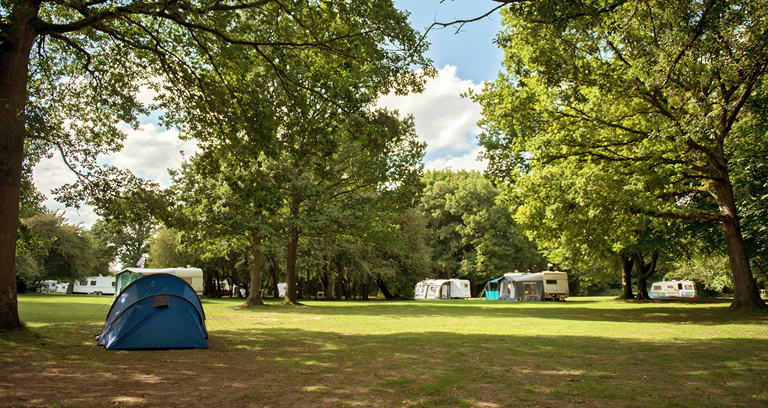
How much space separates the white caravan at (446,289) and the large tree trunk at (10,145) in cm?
3844

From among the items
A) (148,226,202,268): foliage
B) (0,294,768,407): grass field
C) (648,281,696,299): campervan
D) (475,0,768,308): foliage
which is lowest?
(648,281,696,299): campervan

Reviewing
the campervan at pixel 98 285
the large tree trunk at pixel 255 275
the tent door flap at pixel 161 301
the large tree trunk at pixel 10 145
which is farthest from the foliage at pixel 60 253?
the tent door flap at pixel 161 301

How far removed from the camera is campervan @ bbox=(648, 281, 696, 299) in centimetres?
4831

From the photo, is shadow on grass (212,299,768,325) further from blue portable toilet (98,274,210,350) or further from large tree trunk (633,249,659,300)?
blue portable toilet (98,274,210,350)

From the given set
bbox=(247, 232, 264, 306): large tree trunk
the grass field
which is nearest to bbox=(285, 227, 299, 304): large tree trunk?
bbox=(247, 232, 264, 306): large tree trunk

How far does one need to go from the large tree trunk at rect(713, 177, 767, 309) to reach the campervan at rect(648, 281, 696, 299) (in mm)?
35939

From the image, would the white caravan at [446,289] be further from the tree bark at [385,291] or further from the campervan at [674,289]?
the campervan at [674,289]

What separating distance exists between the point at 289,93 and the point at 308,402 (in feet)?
26.9

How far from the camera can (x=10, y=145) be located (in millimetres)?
8625

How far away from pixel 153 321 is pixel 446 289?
39.2m

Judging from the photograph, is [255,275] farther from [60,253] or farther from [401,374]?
[60,253]

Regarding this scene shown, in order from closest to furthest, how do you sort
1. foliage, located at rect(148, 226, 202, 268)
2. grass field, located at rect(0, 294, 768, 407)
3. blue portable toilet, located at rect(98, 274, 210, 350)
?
1. grass field, located at rect(0, 294, 768, 407)
2. blue portable toilet, located at rect(98, 274, 210, 350)
3. foliage, located at rect(148, 226, 202, 268)

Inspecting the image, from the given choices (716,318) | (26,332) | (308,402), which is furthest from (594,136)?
(26,332)

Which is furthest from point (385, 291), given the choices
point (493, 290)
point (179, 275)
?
point (179, 275)
